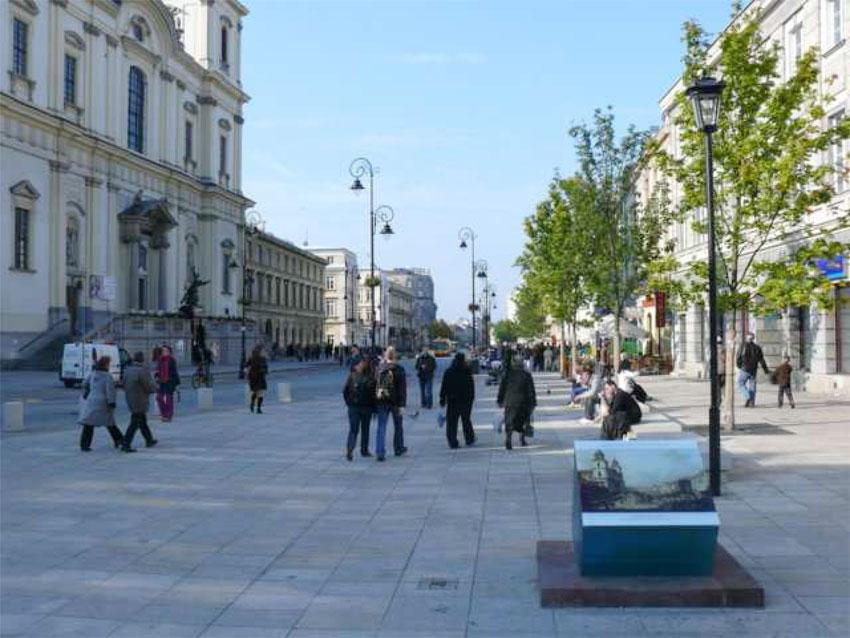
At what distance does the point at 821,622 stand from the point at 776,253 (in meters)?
26.7

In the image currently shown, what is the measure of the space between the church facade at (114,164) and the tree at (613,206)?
25514 millimetres

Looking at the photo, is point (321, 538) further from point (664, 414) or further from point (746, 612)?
point (664, 414)

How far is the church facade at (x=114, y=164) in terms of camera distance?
43812 mm

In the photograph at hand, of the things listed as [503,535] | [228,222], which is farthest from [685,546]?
[228,222]

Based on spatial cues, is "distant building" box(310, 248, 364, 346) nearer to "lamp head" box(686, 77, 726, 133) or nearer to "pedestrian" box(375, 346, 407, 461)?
"pedestrian" box(375, 346, 407, 461)

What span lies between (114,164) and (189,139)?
43.5 ft

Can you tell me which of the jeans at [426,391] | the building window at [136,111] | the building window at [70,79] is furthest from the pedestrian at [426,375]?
the building window at [136,111]

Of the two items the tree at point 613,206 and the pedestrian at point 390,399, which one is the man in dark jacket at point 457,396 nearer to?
the pedestrian at point 390,399

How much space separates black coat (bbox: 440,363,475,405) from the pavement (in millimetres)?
937

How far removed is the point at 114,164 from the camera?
5331 cm

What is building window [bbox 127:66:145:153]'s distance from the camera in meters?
57.0

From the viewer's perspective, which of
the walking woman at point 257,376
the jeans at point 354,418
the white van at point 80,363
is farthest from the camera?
the white van at point 80,363

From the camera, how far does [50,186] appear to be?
46.5 metres

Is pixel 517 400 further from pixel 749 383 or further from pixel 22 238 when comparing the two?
pixel 22 238
